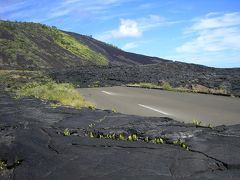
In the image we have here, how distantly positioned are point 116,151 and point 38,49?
93.4m

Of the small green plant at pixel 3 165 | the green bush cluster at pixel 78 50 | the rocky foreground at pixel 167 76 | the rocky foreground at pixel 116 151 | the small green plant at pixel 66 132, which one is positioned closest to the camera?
the rocky foreground at pixel 116 151

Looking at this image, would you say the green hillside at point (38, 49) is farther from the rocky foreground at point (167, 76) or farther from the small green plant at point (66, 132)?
the small green plant at point (66, 132)

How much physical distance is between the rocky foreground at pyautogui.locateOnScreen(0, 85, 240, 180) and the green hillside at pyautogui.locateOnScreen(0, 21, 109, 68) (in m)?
74.5

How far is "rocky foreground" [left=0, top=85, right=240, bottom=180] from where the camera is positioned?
316 inches

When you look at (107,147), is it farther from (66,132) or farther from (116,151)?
(66,132)

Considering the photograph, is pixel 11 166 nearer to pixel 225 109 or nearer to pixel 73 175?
pixel 73 175

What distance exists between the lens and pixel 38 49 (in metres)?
100

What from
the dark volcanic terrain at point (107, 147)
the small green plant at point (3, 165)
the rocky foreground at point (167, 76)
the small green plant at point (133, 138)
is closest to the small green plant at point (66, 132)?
the dark volcanic terrain at point (107, 147)

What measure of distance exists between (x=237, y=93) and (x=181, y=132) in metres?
15.4

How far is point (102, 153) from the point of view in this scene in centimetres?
943

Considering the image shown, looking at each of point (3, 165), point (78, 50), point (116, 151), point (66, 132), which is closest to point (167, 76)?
point (66, 132)

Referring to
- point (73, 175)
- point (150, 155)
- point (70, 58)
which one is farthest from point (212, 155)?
point (70, 58)

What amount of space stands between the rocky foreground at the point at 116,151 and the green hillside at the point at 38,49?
74.5 metres

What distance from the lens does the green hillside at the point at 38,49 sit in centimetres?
9038
